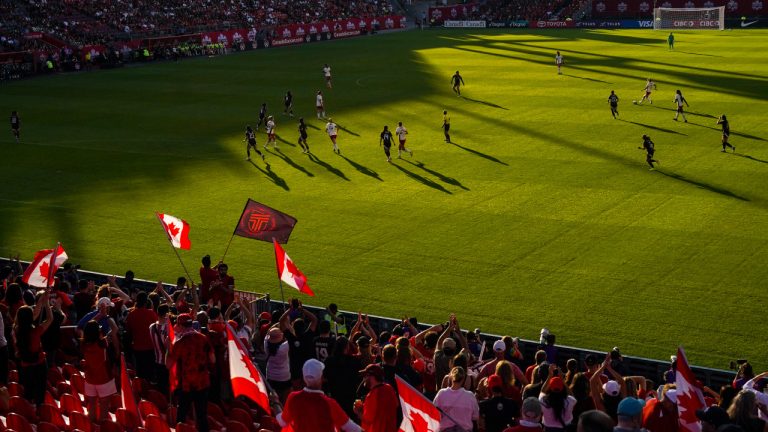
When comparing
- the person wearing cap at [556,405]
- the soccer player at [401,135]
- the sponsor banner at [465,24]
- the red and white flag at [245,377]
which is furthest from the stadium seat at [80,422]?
the sponsor banner at [465,24]

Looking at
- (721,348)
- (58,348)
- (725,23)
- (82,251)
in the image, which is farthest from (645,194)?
(725,23)

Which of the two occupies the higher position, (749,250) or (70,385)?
(70,385)

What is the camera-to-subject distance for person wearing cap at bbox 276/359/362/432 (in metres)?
10.5

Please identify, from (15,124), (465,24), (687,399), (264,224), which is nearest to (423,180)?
(264,224)

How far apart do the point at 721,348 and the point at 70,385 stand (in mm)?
13298

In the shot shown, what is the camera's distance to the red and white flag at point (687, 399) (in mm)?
11594

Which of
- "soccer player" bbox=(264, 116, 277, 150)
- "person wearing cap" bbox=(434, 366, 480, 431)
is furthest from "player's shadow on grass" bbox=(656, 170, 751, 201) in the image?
"person wearing cap" bbox=(434, 366, 480, 431)

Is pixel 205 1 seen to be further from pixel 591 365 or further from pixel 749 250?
pixel 591 365

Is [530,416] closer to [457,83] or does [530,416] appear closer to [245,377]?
[245,377]

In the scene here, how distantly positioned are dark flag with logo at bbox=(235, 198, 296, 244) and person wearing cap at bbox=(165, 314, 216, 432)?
26.6ft

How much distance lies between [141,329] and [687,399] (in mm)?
8396

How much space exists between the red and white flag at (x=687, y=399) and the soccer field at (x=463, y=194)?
364 inches

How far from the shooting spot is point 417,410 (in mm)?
10711

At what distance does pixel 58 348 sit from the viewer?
56.1 ft
